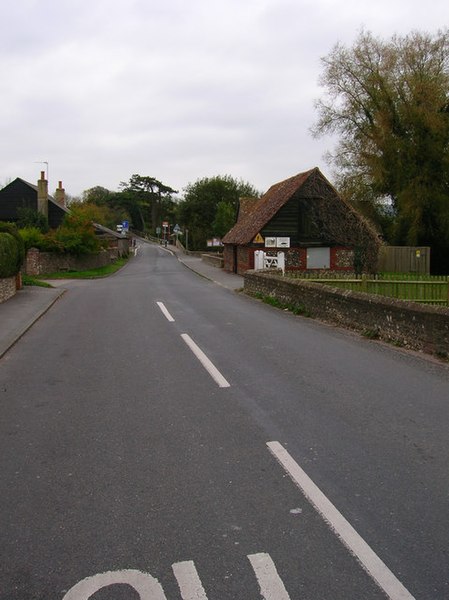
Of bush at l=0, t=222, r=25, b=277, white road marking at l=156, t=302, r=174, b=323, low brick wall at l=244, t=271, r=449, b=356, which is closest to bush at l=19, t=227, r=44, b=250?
bush at l=0, t=222, r=25, b=277

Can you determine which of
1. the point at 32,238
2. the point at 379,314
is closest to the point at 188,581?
the point at 379,314

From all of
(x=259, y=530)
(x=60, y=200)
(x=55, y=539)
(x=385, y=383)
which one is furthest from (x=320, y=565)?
(x=60, y=200)

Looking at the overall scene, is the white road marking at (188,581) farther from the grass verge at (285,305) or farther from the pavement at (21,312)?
the grass verge at (285,305)

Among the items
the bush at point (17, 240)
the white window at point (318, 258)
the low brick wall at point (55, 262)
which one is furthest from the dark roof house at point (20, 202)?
the bush at point (17, 240)

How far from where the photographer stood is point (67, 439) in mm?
5570

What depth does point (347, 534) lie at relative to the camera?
3.70m

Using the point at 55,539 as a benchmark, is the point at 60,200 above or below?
above

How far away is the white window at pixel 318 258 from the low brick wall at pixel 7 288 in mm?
22683

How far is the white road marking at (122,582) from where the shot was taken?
307 cm

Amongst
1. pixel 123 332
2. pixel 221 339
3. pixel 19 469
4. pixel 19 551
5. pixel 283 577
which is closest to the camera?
pixel 283 577

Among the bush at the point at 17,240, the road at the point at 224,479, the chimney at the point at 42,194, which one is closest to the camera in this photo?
the road at the point at 224,479

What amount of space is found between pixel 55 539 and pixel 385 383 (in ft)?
17.5

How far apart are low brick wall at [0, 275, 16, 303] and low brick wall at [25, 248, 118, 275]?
60.5 feet

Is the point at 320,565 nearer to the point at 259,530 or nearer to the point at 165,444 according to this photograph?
the point at 259,530
